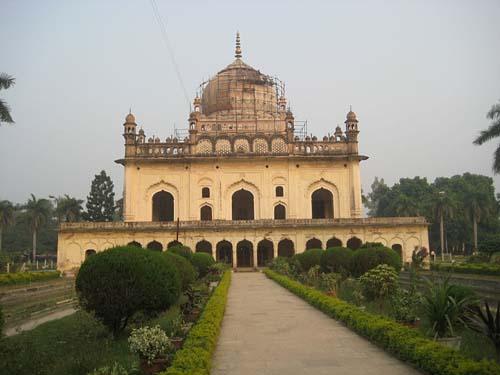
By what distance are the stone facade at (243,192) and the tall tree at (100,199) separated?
9.79 meters

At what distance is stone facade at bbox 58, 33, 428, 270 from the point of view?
32562mm

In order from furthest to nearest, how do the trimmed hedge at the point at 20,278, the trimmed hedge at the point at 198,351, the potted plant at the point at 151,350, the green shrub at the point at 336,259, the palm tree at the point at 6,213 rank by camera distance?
1. the palm tree at the point at 6,213
2. the trimmed hedge at the point at 20,278
3. the green shrub at the point at 336,259
4. the potted plant at the point at 151,350
5. the trimmed hedge at the point at 198,351

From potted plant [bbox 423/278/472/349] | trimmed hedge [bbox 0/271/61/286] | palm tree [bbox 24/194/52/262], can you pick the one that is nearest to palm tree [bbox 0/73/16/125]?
trimmed hedge [bbox 0/271/61/286]

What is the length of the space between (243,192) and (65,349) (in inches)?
1201

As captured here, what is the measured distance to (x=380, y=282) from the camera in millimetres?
11711

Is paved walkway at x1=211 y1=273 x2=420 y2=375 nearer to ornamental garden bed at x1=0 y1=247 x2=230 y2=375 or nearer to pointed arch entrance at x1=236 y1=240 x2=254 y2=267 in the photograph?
ornamental garden bed at x1=0 y1=247 x2=230 y2=375

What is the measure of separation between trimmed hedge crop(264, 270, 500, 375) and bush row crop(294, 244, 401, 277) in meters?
4.89

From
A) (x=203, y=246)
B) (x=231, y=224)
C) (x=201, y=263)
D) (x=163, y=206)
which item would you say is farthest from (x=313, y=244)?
(x=201, y=263)

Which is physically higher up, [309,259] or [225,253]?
[225,253]

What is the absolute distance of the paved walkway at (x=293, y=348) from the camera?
20.2 feet

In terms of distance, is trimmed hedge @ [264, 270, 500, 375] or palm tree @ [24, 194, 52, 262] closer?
trimmed hedge @ [264, 270, 500, 375]

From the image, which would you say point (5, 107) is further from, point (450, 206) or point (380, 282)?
point (450, 206)

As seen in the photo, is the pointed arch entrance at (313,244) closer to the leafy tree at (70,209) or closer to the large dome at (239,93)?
the large dome at (239,93)

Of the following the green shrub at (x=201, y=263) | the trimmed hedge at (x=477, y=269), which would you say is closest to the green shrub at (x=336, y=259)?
the trimmed hedge at (x=477, y=269)
